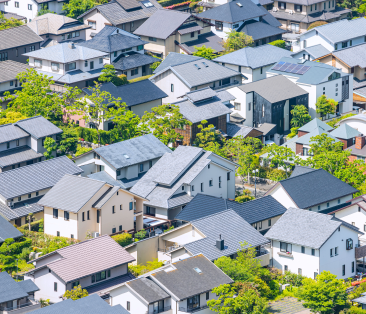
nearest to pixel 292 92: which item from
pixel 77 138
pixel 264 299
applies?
pixel 77 138

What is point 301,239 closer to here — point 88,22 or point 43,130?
point 43,130

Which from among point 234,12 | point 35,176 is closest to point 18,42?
point 234,12

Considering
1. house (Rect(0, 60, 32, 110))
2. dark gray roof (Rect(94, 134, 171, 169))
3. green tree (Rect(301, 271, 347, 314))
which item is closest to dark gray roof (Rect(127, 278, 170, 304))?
green tree (Rect(301, 271, 347, 314))

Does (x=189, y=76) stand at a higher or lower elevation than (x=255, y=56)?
higher

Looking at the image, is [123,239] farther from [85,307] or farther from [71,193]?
[85,307]

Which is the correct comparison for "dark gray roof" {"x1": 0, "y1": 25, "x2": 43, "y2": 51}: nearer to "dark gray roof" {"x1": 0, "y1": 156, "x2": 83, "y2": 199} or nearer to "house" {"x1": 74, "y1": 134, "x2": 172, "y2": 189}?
"house" {"x1": 74, "y1": 134, "x2": 172, "y2": 189}
